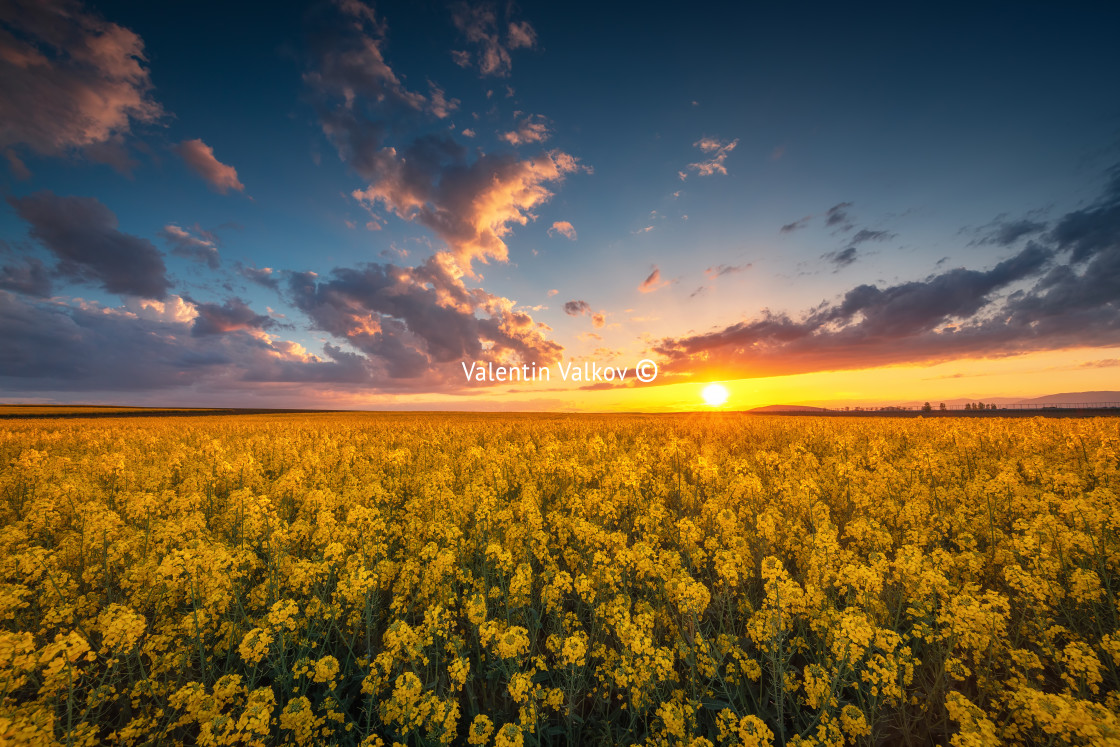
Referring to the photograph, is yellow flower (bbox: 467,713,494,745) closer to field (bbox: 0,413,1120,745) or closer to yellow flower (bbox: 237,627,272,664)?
field (bbox: 0,413,1120,745)

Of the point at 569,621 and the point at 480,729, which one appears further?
the point at 569,621

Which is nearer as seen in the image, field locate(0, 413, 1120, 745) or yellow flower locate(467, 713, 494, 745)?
yellow flower locate(467, 713, 494, 745)

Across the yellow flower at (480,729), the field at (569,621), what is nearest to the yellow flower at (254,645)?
the field at (569,621)

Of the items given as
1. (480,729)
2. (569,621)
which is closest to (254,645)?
(480,729)

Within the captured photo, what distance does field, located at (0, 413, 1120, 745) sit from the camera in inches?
137

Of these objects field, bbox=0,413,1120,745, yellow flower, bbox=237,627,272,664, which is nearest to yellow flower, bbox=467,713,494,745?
field, bbox=0,413,1120,745

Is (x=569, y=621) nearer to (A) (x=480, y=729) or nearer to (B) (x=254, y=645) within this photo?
(A) (x=480, y=729)

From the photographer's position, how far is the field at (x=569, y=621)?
11.4 ft

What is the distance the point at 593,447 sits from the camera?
11508mm

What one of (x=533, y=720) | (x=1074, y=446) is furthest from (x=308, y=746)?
(x=1074, y=446)

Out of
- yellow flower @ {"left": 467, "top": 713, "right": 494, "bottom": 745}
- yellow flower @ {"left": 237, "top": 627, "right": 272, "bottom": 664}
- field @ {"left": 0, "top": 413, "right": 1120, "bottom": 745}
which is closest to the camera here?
yellow flower @ {"left": 467, "top": 713, "right": 494, "bottom": 745}

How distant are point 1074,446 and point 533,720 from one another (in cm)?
1833

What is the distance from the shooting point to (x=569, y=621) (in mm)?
4438

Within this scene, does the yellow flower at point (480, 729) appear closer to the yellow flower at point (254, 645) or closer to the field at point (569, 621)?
the field at point (569, 621)
